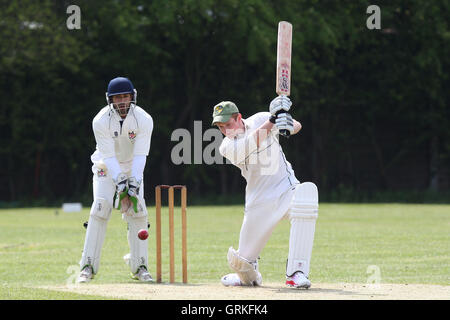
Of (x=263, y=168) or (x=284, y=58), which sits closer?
(x=284, y=58)

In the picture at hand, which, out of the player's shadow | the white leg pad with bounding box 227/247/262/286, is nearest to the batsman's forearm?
the white leg pad with bounding box 227/247/262/286

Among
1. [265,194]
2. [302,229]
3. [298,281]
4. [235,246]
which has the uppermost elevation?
[265,194]

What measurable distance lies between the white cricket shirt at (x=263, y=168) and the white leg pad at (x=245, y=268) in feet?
1.55

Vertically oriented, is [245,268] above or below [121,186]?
below

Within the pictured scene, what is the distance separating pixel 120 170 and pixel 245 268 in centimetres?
150

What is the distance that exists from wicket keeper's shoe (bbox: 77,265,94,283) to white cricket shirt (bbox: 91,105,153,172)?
100 cm

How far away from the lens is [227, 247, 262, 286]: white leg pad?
24.9ft

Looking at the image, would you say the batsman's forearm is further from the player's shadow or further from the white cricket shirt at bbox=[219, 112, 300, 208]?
the player's shadow

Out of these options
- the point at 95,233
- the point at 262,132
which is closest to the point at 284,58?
the point at 262,132

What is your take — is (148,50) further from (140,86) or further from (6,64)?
(6,64)

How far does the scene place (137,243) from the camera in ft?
27.6

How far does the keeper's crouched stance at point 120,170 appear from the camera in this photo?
809cm

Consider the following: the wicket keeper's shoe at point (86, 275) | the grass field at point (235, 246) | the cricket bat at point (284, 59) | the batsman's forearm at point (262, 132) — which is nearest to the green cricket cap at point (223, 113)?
the batsman's forearm at point (262, 132)

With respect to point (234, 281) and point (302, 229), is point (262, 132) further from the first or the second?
point (234, 281)
